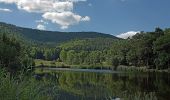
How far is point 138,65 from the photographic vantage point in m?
140

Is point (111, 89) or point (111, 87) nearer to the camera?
point (111, 89)

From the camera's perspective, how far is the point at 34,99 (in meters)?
7.18

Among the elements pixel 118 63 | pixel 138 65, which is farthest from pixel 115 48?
pixel 138 65

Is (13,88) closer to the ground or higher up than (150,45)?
closer to the ground

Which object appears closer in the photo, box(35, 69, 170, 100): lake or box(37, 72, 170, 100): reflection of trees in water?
box(35, 69, 170, 100): lake

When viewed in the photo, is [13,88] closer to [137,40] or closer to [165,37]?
[165,37]

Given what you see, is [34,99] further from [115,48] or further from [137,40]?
[115,48]

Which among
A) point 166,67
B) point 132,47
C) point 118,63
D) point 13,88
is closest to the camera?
point 13,88

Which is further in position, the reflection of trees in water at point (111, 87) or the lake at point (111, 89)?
the reflection of trees in water at point (111, 87)

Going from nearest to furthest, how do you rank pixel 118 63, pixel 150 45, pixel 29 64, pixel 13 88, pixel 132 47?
pixel 13 88
pixel 29 64
pixel 150 45
pixel 132 47
pixel 118 63

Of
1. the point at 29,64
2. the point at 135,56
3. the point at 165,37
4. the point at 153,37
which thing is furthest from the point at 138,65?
the point at 29,64

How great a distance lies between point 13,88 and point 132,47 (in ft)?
459

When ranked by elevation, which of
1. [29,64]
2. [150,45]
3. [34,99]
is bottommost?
[34,99]

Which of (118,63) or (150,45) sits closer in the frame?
(150,45)
